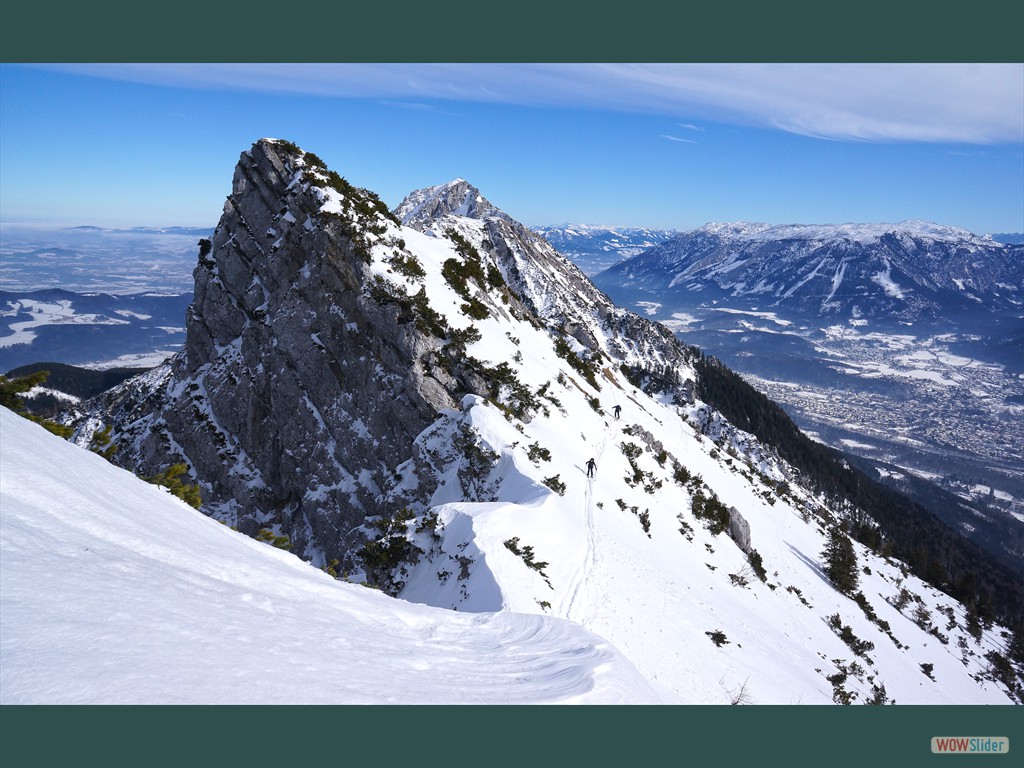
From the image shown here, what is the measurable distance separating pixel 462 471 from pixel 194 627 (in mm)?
19078

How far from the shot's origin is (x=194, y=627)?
17.9 ft

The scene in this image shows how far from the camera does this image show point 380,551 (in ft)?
62.4

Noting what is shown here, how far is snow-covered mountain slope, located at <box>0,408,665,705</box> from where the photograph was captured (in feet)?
14.9

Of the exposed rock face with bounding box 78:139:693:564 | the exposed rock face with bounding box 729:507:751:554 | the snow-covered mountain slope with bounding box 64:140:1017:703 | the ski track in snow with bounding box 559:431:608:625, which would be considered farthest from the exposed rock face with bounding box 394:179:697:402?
the ski track in snow with bounding box 559:431:608:625

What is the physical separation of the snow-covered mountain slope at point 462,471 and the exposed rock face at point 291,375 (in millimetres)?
140

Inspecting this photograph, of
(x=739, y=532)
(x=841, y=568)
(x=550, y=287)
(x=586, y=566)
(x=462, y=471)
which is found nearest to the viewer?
(x=586, y=566)

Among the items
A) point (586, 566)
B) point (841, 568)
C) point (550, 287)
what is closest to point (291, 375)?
point (586, 566)

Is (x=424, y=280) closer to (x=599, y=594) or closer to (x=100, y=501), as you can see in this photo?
(x=599, y=594)

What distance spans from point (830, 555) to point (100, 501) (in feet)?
165

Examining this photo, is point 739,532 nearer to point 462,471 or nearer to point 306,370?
point 462,471

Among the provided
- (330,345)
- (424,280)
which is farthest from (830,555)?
(330,345)

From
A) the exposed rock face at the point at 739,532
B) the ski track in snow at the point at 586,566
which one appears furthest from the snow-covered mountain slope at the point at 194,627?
the exposed rock face at the point at 739,532

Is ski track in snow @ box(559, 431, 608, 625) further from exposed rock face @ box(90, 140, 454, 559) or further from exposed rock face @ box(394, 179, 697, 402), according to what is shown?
exposed rock face @ box(394, 179, 697, 402)

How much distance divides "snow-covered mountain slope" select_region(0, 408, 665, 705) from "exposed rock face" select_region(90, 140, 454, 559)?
1981 centimetres
